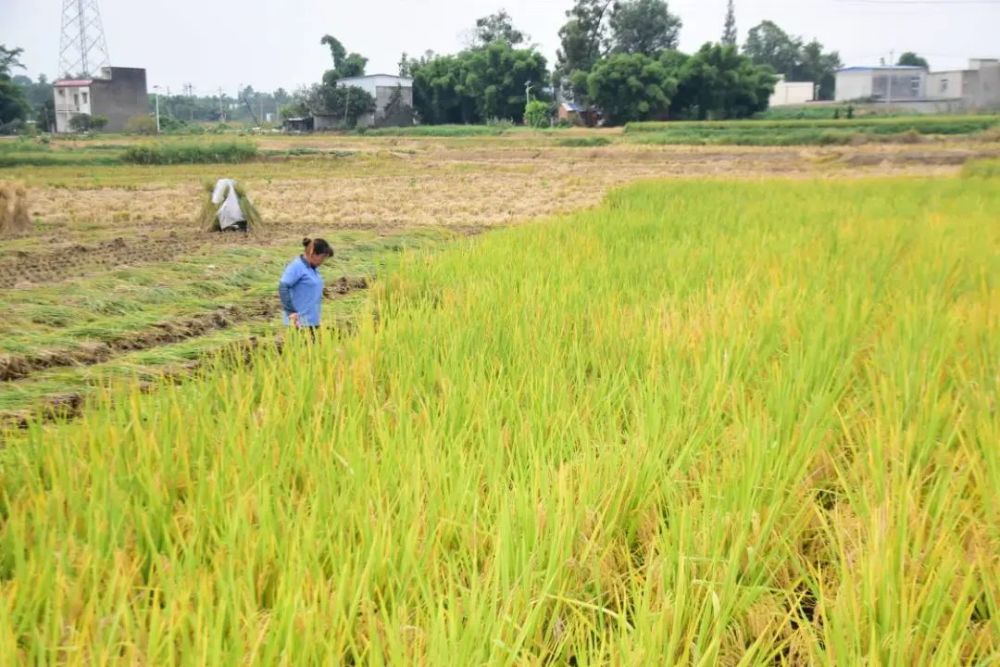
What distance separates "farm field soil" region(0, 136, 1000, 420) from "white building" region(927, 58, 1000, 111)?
19901 millimetres

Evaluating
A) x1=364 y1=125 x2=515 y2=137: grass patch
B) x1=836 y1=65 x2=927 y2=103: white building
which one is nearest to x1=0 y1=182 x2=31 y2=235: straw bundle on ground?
x1=364 y1=125 x2=515 y2=137: grass patch

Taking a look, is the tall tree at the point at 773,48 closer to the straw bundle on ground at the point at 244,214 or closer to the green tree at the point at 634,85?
the green tree at the point at 634,85

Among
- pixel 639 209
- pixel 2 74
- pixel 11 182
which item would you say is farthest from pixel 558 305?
pixel 2 74

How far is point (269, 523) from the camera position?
1642mm

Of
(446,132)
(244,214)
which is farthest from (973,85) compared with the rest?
(244,214)

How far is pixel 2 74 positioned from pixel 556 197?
36.6m

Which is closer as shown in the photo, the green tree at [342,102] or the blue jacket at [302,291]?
the blue jacket at [302,291]

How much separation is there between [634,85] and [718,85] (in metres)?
4.02

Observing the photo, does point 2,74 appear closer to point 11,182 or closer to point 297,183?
point 297,183

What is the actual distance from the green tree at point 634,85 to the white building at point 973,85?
14.3 metres

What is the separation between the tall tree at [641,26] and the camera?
196 feet

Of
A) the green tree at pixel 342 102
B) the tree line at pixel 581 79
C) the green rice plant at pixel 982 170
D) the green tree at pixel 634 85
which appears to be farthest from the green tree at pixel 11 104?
the green rice plant at pixel 982 170

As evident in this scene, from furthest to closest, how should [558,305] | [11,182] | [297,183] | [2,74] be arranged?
[2,74], [297,183], [11,182], [558,305]

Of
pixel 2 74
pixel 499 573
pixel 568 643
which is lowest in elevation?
pixel 568 643
